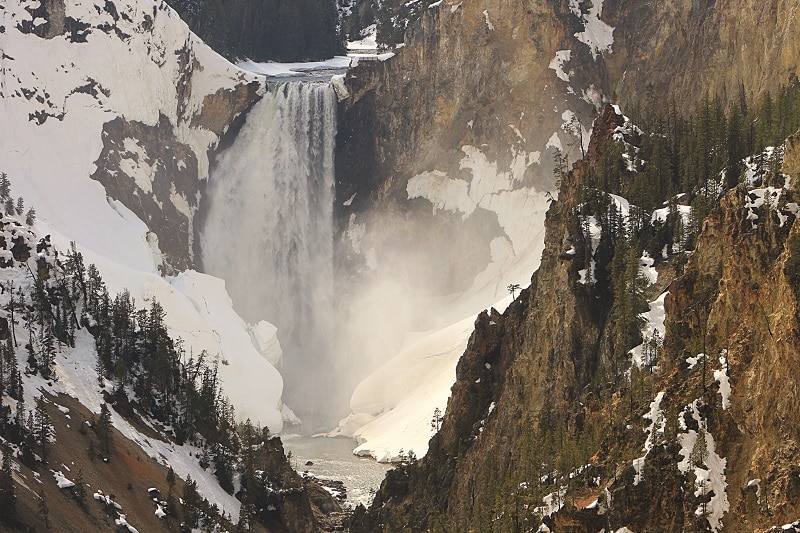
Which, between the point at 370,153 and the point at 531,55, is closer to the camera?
the point at 531,55

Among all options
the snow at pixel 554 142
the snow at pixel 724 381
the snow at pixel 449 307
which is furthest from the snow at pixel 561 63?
the snow at pixel 724 381

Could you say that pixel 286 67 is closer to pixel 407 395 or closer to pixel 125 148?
pixel 125 148

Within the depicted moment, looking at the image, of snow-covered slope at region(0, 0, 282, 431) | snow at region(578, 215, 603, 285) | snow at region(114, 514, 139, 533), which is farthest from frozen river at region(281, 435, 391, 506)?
snow at region(578, 215, 603, 285)

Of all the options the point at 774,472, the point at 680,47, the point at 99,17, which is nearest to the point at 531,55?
the point at 680,47

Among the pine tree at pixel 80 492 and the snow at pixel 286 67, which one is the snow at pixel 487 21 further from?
the pine tree at pixel 80 492

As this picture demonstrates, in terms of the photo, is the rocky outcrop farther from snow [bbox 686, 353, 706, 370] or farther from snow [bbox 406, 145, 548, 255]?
snow [bbox 686, 353, 706, 370]

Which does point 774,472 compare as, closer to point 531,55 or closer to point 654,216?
point 654,216

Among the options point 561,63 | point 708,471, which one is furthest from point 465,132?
point 708,471
